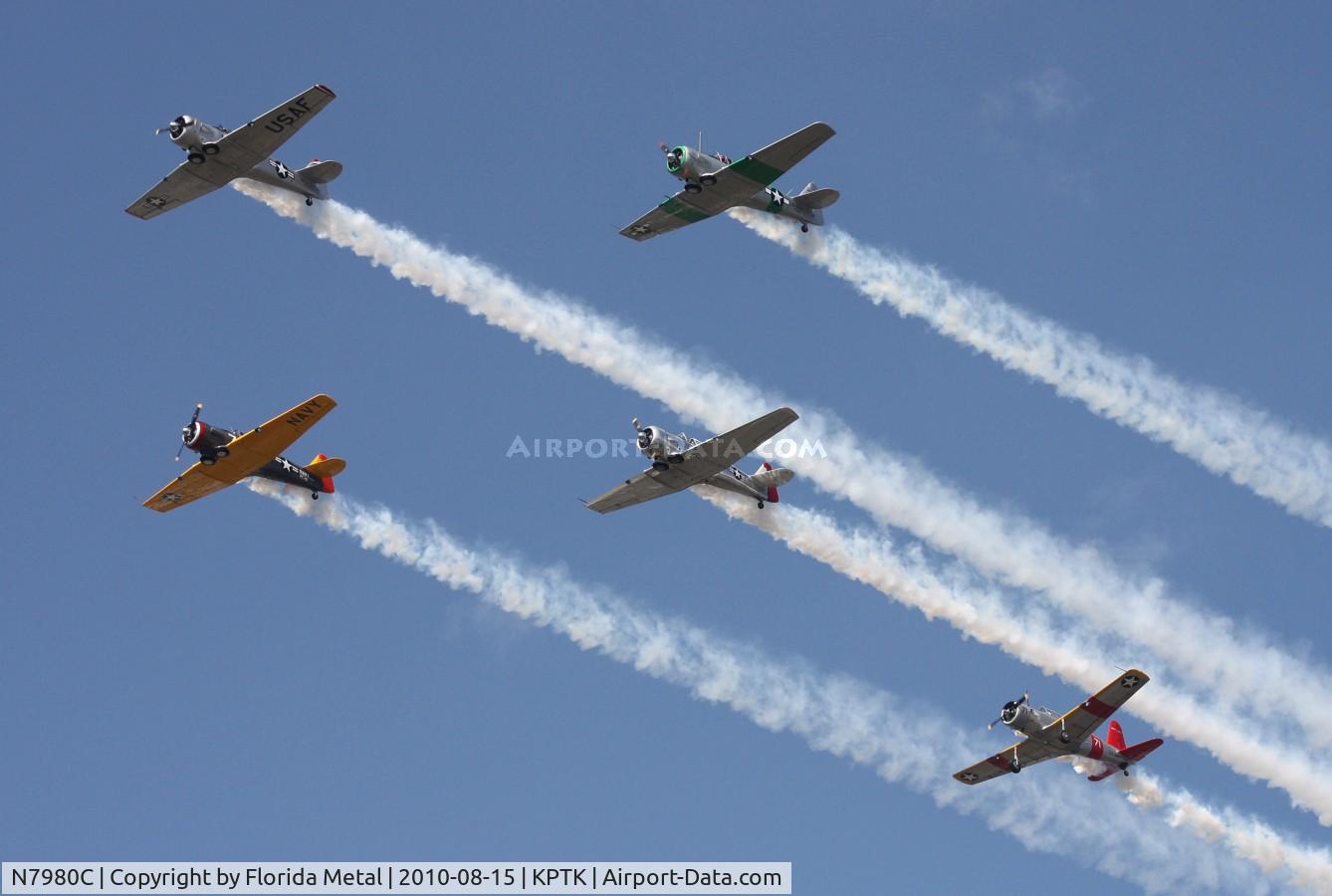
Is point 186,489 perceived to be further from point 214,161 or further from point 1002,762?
point 1002,762

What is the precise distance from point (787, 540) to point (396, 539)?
38.3 feet

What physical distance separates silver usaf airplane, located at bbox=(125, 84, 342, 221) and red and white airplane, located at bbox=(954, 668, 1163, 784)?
25.8m

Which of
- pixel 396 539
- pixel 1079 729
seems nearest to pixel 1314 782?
pixel 1079 729

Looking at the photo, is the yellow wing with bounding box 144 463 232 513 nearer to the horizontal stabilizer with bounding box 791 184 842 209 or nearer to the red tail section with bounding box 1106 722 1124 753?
the horizontal stabilizer with bounding box 791 184 842 209

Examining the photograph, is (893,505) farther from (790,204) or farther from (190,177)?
(190,177)

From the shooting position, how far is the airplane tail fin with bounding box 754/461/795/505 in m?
62.9

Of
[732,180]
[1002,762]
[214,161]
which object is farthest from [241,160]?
[1002,762]

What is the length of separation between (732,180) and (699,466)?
8.23m

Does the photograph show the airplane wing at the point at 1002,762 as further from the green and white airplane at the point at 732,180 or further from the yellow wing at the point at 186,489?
the yellow wing at the point at 186,489

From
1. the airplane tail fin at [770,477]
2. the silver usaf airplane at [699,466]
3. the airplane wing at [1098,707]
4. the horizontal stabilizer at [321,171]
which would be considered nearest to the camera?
the silver usaf airplane at [699,466]

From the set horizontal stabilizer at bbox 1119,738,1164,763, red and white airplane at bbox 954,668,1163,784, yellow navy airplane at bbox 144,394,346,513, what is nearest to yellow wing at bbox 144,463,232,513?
yellow navy airplane at bbox 144,394,346,513

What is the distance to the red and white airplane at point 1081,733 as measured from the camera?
61188 mm

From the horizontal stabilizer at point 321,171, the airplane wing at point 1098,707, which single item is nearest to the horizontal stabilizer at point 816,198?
the horizontal stabilizer at point 321,171

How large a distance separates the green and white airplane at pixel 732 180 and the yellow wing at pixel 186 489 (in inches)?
587
